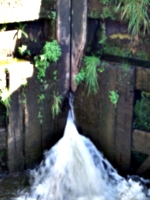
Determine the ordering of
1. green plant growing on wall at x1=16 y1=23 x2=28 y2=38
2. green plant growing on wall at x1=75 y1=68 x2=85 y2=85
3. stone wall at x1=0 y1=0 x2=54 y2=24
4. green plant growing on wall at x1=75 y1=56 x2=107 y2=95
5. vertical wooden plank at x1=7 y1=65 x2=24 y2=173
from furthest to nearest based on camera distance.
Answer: green plant growing on wall at x1=75 y1=68 x2=85 y2=85, green plant growing on wall at x1=75 y1=56 x2=107 y2=95, green plant growing on wall at x1=16 y1=23 x2=28 y2=38, vertical wooden plank at x1=7 y1=65 x2=24 y2=173, stone wall at x1=0 y1=0 x2=54 y2=24

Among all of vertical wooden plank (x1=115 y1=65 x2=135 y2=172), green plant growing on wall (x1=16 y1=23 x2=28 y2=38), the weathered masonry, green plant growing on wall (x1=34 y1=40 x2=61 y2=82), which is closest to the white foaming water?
the weathered masonry

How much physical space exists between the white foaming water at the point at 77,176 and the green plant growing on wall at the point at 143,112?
2.37ft

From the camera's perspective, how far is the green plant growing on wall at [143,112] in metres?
4.83

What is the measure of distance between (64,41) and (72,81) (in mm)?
536

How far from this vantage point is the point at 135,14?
4.72 meters

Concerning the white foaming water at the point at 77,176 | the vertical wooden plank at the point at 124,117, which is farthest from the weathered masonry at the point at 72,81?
the white foaming water at the point at 77,176

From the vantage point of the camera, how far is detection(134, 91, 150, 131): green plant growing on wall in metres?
4.83

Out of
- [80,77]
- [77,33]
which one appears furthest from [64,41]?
[80,77]

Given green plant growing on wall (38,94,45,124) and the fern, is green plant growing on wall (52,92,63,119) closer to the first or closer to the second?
green plant growing on wall (38,94,45,124)

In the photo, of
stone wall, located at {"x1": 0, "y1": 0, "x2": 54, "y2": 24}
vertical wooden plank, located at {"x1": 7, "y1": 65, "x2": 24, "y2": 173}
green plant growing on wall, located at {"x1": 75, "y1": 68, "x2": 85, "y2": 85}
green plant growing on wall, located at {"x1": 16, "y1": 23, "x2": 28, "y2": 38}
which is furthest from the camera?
green plant growing on wall, located at {"x1": 75, "y1": 68, "x2": 85, "y2": 85}

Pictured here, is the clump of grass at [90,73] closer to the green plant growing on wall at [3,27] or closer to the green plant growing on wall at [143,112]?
the green plant growing on wall at [143,112]

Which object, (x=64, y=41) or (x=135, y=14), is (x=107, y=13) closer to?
(x=135, y=14)

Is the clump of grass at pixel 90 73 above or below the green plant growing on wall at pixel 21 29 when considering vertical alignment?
below

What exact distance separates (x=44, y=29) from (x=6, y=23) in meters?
0.52
